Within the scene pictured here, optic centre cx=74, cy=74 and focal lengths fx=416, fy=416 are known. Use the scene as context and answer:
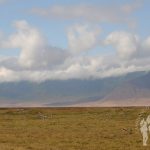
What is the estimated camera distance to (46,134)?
54594 millimetres

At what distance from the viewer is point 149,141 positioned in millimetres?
46344

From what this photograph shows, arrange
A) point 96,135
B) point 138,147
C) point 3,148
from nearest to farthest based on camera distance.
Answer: point 3,148 < point 138,147 < point 96,135

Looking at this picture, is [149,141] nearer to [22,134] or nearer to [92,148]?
[92,148]

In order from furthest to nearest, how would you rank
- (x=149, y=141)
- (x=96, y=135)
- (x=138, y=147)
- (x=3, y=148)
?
(x=96, y=135), (x=149, y=141), (x=138, y=147), (x=3, y=148)

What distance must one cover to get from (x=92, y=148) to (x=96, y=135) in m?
11.7

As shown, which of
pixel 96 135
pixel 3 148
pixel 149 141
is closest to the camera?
pixel 3 148

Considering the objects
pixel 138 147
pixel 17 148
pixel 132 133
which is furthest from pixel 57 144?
pixel 132 133

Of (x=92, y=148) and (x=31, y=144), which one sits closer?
(x=92, y=148)

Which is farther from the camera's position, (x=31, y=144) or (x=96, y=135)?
(x=96, y=135)

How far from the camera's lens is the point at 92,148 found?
41.7 metres

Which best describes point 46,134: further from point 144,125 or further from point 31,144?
point 144,125

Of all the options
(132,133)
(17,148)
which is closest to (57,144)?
(17,148)

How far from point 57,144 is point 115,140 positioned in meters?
7.50

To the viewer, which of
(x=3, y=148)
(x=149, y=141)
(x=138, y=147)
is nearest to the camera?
(x=3, y=148)
